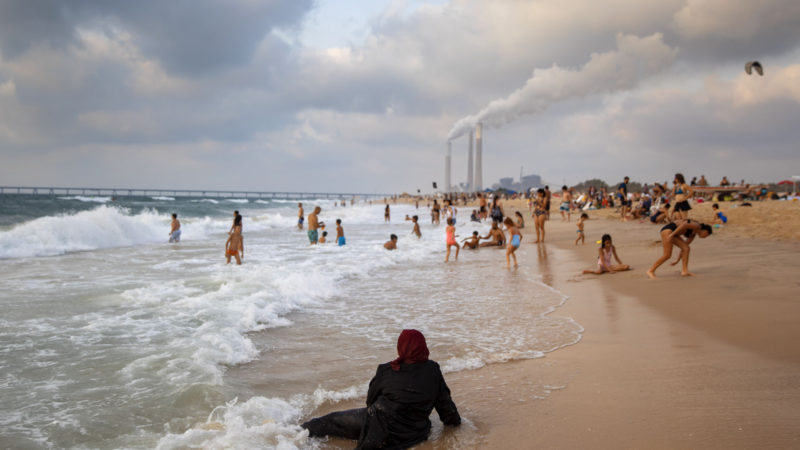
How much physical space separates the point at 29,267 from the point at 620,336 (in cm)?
1464

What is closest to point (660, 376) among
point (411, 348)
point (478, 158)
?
point (411, 348)

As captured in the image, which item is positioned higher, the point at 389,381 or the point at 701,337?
the point at 389,381

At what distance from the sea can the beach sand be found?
40cm

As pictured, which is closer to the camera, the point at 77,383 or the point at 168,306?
the point at 77,383

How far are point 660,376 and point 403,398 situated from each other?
2.57 m

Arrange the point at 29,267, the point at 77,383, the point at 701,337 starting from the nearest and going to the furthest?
the point at 77,383, the point at 701,337, the point at 29,267

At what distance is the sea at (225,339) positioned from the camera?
3680mm

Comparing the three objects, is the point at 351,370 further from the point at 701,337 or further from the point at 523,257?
the point at 523,257

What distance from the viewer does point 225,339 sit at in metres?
5.77

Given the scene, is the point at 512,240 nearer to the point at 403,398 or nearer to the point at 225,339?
the point at 225,339

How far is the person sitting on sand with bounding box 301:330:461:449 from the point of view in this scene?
3.17 meters

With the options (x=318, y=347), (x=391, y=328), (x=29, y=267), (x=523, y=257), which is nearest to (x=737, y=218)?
(x=523, y=257)

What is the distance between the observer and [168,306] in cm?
764

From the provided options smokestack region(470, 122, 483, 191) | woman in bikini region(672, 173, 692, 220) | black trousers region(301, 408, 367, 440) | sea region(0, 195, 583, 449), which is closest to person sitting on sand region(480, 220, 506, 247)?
sea region(0, 195, 583, 449)
